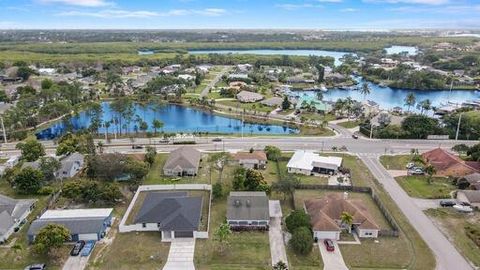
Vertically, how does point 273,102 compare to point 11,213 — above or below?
above

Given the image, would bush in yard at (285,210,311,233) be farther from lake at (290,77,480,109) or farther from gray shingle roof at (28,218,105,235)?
lake at (290,77,480,109)

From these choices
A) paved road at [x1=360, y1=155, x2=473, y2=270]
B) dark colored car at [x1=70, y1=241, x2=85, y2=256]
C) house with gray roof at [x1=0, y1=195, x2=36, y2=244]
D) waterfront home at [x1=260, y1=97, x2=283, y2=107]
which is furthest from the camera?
waterfront home at [x1=260, y1=97, x2=283, y2=107]

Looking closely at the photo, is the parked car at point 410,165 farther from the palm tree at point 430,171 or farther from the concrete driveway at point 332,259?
the concrete driveway at point 332,259

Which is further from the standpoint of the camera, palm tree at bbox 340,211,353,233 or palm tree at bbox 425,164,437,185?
palm tree at bbox 425,164,437,185

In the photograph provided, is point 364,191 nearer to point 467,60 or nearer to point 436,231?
point 436,231

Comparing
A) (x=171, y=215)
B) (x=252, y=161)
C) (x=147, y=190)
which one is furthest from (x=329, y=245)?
(x=147, y=190)

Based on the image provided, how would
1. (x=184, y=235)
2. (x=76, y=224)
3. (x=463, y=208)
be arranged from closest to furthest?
(x=184, y=235) < (x=76, y=224) < (x=463, y=208)

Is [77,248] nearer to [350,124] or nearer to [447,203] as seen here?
[447,203]

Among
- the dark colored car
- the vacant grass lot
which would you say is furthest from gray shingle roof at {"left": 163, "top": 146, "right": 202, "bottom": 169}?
the vacant grass lot
